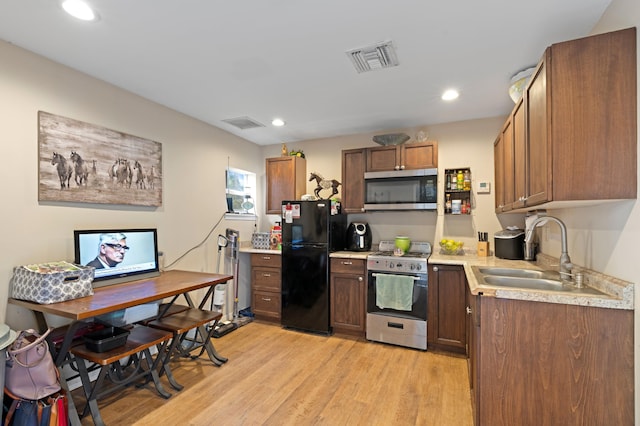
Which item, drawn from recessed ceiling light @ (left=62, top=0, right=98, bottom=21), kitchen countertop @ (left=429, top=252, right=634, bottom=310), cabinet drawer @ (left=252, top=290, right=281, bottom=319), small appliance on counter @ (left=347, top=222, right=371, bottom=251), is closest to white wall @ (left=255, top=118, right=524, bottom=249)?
small appliance on counter @ (left=347, top=222, right=371, bottom=251)

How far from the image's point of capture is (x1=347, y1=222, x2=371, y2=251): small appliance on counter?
151 inches

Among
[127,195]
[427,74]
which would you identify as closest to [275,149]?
[127,195]

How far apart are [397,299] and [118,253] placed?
8.62ft

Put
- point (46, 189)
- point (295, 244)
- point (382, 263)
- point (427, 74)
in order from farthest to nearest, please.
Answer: point (295, 244) → point (382, 263) → point (427, 74) → point (46, 189)

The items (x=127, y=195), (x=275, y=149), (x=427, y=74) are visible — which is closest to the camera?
(x=427, y=74)

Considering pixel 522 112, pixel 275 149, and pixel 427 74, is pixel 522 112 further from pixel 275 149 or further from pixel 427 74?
pixel 275 149

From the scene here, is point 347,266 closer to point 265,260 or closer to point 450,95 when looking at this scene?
point 265,260

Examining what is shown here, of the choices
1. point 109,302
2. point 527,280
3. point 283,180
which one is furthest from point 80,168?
point 527,280

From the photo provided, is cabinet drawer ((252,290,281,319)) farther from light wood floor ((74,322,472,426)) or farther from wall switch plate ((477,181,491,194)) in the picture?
wall switch plate ((477,181,491,194))

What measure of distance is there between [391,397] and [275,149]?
140 inches

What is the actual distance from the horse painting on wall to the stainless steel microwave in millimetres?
2300

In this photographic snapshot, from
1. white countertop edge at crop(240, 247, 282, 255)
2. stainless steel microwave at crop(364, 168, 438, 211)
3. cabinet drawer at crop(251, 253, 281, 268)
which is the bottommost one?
cabinet drawer at crop(251, 253, 281, 268)

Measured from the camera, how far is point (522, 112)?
207 cm

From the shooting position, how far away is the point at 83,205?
2482 millimetres
